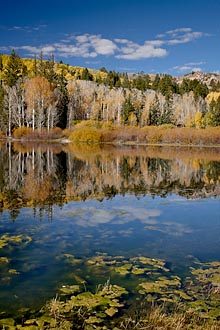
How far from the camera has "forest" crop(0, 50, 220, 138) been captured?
62.5 meters

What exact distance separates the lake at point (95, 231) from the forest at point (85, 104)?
44009mm

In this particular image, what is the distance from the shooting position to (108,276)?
706 cm

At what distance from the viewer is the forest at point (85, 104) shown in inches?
2462

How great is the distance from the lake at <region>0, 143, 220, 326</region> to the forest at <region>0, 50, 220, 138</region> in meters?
44.0

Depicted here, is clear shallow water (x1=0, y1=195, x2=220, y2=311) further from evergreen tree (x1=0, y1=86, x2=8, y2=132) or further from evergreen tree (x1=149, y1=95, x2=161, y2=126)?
evergreen tree (x1=149, y1=95, x2=161, y2=126)

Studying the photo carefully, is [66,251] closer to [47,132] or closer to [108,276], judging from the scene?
[108,276]

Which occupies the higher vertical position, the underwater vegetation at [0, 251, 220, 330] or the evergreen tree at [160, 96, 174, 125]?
the evergreen tree at [160, 96, 174, 125]

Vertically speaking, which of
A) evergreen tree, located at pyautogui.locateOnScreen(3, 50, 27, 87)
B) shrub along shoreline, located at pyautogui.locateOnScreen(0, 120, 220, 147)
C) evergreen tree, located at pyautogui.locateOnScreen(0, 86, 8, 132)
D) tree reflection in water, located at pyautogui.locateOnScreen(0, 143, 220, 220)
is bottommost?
tree reflection in water, located at pyautogui.locateOnScreen(0, 143, 220, 220)

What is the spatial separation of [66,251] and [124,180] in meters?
11.7

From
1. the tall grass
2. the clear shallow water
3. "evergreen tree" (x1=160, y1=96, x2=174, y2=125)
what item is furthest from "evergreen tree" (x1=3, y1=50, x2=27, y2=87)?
the clear shallow water

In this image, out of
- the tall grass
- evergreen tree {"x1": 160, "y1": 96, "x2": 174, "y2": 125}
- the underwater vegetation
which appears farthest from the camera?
evergreen tree {"x1": 160, "y1": 96, "x2": 174, "y2": 125}

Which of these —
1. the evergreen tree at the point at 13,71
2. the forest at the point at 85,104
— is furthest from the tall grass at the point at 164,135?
the evergreen tree at the point at 13,71

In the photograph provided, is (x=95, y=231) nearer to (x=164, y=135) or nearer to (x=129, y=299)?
(x=129, y=299)

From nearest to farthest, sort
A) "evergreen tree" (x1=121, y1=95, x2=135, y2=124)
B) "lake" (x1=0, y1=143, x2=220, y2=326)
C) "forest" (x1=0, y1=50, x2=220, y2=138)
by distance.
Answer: "lake" (x1=0, y1=143, x2=220, y2=326), "forest" (x1=0, y1=50, x2=220, y2=138), "evergreen tree" (x1=121, y1=95, x2=135, y2=124)
